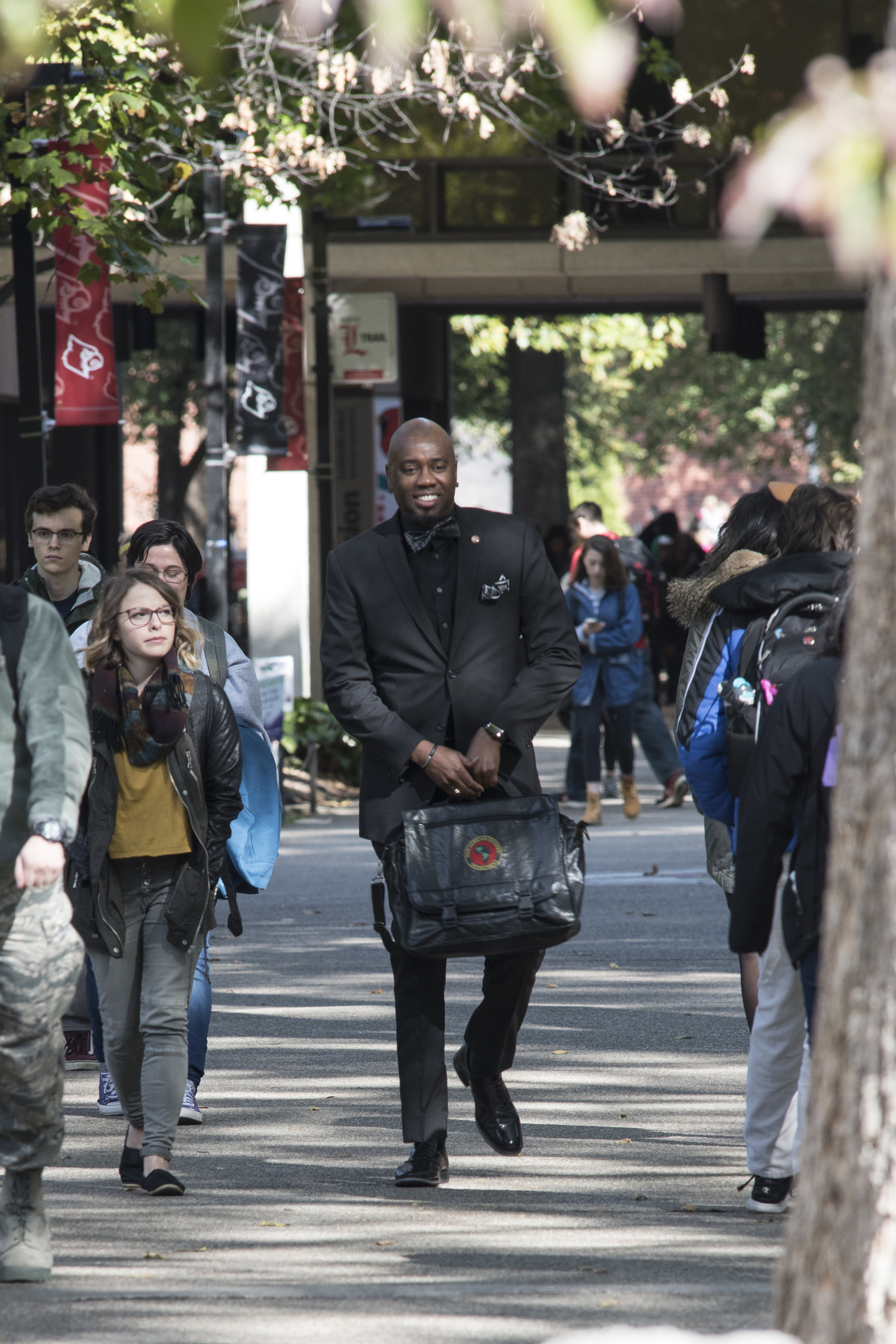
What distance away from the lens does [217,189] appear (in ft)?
44.3

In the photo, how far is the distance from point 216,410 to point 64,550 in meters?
7.36

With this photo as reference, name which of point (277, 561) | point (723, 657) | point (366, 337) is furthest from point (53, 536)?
point (366, 337)

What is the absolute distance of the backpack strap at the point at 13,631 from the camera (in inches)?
178

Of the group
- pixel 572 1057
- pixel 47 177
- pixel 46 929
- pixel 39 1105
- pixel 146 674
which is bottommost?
pixel 572 1057

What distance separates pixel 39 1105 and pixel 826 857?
6.16 ft

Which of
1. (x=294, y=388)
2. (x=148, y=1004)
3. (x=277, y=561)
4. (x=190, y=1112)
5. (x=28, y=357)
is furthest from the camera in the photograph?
(x=277, y=561)


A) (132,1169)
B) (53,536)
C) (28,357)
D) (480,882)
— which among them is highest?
(28,357)

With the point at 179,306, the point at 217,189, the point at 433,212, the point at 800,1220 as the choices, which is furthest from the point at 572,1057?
the point at 179,306

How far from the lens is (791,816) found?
4.68 m

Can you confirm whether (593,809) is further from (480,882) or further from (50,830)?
(50,830)

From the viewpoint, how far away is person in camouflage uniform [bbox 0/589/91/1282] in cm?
446

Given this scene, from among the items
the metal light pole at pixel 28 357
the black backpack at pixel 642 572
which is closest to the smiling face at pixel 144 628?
the metal light pole at pixel 28 357

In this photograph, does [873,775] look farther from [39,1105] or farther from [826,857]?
[39,1105]

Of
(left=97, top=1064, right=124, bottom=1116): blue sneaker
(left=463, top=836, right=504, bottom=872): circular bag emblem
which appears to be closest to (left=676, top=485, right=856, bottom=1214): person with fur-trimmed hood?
(left=463, top=836, right=504, bottom=872): circular bag emblem
